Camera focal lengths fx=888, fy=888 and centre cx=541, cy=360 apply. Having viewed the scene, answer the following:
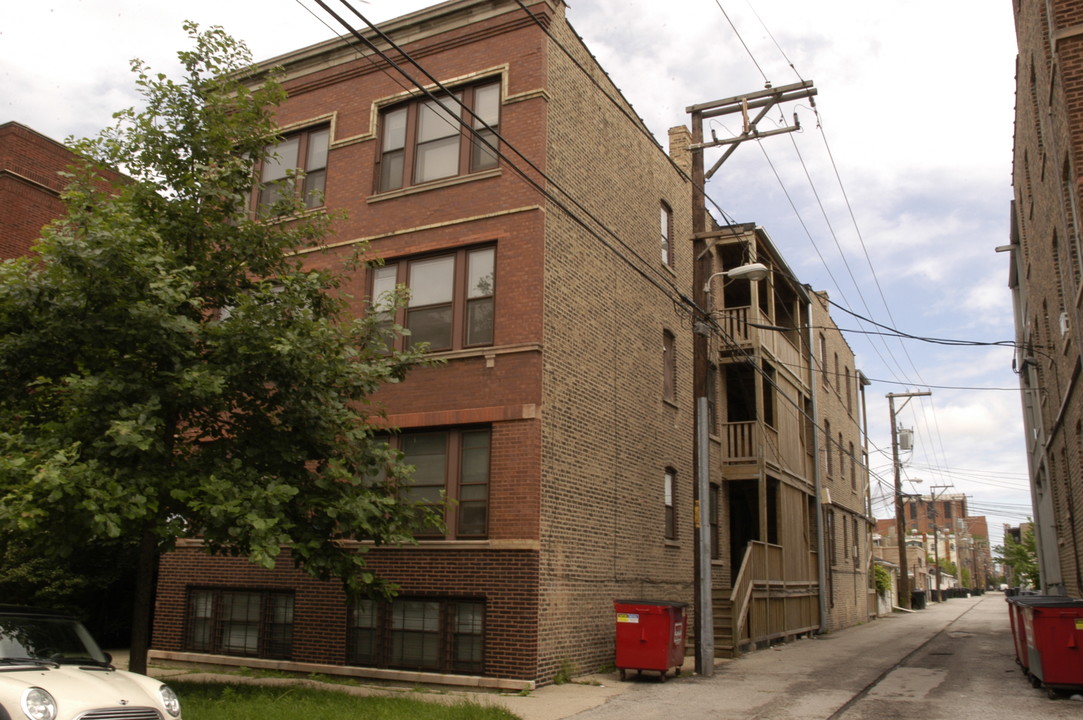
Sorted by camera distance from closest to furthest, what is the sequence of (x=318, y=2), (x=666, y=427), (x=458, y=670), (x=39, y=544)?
(x=318, y=2) → (x=39, y=544) → (x=458, y=670) → (x=666, y=427)

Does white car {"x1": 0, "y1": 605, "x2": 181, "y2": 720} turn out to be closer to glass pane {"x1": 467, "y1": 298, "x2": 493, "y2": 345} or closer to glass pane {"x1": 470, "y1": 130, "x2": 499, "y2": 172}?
glass pane {"x1": 467, "y1": 298, "x2": 493, "y2": 345}

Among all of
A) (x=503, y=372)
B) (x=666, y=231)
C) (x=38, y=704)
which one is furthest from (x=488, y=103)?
(x=38, y=704)

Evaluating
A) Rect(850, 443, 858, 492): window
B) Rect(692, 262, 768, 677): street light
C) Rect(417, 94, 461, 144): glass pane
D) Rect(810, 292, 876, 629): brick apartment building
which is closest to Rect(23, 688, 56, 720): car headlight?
Rect(692, 262, 768, 677): street light

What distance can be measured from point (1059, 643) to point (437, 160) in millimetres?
12249

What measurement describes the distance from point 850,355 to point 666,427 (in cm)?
2172

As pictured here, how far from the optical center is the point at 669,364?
19.6 metres

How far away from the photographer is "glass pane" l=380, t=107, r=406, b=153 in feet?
54.3

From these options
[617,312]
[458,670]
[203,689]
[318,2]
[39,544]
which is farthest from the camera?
[617,312]

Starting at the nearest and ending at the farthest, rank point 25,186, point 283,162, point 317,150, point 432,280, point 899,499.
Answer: point 432,280 → point 317,150 → point 283,162 → point 25,186 → point 899,499

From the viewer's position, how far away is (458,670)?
13477 millimetres

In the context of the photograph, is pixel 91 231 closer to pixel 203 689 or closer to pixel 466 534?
pixel 203 689

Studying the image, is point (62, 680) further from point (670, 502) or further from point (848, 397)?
point (848, 397)

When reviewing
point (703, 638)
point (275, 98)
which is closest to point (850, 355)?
point (703, 638)

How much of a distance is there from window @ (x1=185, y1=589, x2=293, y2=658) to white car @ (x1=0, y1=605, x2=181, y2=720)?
705 centimetres
